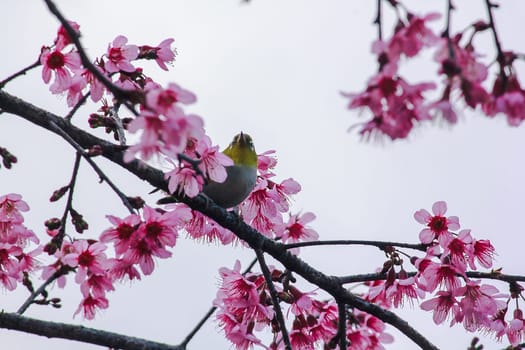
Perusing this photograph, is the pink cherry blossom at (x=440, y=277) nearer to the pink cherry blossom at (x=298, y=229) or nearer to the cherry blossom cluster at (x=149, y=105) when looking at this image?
the pink cherry blossom at (x=298, y=229)

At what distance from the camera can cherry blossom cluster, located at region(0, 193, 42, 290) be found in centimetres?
455

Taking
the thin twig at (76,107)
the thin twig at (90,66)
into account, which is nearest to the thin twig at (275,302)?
the thin twig at (76,107)

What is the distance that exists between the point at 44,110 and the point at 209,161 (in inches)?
33.7

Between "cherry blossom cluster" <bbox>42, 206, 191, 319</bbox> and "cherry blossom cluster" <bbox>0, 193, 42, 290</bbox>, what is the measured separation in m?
0.74

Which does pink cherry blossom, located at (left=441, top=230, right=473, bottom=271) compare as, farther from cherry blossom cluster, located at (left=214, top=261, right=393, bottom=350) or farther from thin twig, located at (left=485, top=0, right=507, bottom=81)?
thin twig, located at (left=485, top=0, right=507, bottom=81)

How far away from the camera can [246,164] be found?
16.4 feet

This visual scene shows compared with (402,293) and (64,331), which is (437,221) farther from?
(64,331)

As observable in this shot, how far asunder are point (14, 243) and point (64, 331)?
0.89 m

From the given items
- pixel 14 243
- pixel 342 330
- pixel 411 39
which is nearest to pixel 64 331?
pixel 14 243

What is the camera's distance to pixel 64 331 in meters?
3.94

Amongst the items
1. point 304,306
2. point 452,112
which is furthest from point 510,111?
point 304,306

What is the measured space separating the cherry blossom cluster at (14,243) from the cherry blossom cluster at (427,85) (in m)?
2.63

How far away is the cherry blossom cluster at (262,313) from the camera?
15.3ft

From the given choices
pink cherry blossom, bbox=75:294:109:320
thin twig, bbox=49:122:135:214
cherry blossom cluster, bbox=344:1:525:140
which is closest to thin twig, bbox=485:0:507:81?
cherry blossom cluster, bbox=344:1:525:140
